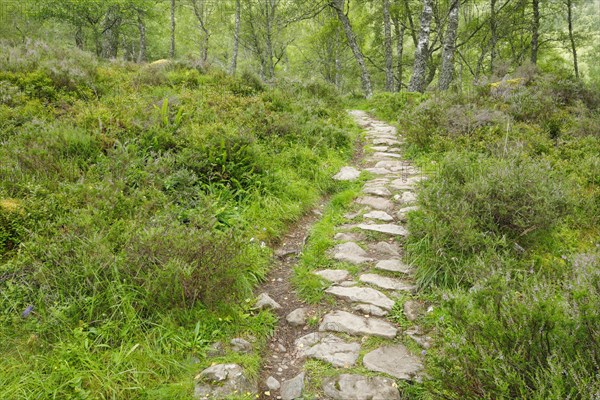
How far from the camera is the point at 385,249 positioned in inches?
189

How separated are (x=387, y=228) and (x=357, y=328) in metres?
2.04

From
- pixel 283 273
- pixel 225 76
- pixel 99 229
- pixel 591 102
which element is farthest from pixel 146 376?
pixel 591 102

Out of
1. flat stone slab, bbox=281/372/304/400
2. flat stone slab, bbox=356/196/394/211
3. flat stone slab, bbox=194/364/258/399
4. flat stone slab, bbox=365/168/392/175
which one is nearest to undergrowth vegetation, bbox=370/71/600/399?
flat stone slab, bbox=365/168/392/175

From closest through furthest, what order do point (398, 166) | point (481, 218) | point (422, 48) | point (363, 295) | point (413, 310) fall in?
point (413, 310)
point (363, 295)
point (481, 218)
point (398, 166)
point (422, 48)

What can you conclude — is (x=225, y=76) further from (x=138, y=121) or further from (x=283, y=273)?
(x=283, y=273)

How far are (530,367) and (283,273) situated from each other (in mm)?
2866

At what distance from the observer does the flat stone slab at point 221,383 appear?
8.83ft

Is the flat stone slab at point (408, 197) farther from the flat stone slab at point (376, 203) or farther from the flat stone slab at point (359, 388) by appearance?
the flat stone slab at point (359, 388)

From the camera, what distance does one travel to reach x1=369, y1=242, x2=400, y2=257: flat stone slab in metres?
4.70

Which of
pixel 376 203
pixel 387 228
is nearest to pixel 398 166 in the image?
pixel 376 203

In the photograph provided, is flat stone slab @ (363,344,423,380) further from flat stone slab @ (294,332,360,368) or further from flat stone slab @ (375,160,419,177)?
flat stone slab @ (375,160,419,177)

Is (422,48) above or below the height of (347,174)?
above

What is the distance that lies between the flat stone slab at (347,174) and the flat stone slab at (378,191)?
0.62 metres

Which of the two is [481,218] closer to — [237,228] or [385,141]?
[237,228]
